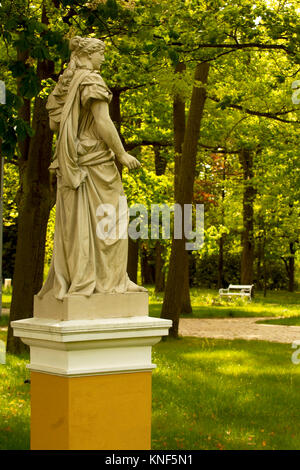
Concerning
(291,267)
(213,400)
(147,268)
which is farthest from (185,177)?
(147,268)

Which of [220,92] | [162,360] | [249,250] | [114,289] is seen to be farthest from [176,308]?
[249,250]

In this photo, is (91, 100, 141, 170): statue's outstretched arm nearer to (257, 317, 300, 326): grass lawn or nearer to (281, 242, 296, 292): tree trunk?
(257, 317, 300, 326): grass lawn

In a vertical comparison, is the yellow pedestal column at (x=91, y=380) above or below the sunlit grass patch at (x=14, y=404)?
above

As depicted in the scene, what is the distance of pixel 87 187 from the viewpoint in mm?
6363

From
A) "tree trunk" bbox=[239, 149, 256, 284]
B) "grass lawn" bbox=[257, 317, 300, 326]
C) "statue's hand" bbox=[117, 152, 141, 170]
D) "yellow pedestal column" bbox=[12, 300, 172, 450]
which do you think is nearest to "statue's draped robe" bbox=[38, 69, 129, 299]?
"statue's hand" bbox=[117, 152, 141, 170]

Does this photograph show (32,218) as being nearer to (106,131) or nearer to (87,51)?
(87,51)

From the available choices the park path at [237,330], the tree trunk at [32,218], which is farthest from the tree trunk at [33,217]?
the park path at [237,330]

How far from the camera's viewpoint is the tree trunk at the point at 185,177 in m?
16.7

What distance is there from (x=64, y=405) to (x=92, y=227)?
145 cm

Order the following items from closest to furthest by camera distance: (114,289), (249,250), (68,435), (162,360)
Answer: (68,435), (114,289), (162,360), (249,250)

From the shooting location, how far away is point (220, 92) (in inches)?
684

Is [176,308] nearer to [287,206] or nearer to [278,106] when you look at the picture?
[278,106]

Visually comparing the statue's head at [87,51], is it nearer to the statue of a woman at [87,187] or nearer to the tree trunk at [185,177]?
the statue of a woman at [87,187]

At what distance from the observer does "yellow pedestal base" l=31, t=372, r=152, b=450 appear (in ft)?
19.3
